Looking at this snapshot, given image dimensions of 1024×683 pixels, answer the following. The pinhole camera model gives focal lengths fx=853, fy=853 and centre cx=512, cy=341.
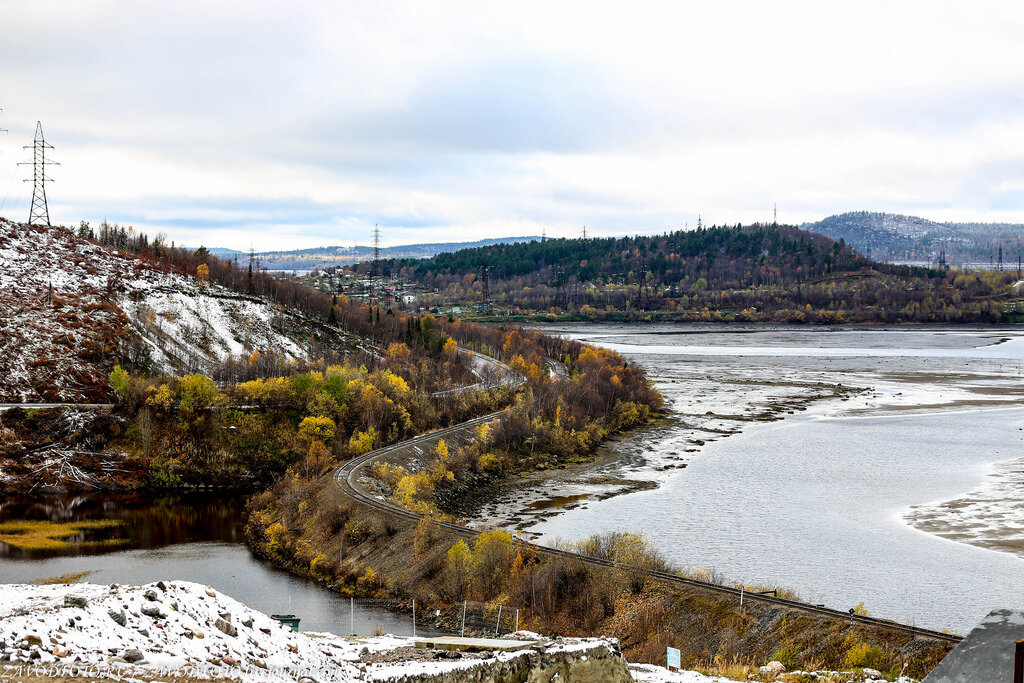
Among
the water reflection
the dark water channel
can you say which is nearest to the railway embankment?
the dark water channel

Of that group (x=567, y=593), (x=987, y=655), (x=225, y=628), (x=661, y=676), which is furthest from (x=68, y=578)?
(x=987, y=655)

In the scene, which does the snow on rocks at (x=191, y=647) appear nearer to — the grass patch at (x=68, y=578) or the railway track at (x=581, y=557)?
the railway track at (x=581, y=557)

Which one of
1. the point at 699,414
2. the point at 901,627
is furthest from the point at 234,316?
the point at 901,627

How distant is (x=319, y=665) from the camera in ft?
53.7

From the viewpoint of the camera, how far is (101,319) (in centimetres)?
9006

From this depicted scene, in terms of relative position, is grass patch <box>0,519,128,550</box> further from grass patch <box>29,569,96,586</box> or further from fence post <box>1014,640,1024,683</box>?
fence post <box>1014,640,1024,683</box>

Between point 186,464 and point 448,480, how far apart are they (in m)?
23.6

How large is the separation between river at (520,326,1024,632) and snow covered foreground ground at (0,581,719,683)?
2399 centimetres

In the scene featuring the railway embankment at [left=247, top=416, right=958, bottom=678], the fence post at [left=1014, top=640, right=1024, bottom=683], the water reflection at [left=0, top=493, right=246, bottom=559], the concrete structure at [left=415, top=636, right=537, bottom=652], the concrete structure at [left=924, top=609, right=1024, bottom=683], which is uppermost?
the fence post at [left=1014, top=640, right=1024, bottom=683]

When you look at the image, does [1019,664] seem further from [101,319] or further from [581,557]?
[101,319]

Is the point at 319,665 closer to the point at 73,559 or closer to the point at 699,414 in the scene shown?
the point at 73,559

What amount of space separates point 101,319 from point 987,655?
9251cm

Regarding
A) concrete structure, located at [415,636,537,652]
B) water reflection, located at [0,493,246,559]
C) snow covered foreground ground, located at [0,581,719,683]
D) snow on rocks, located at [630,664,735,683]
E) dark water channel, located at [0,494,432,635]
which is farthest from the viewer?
water reflection, located at [0,493,246,559]

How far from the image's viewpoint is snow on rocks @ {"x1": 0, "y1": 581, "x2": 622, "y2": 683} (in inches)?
602
